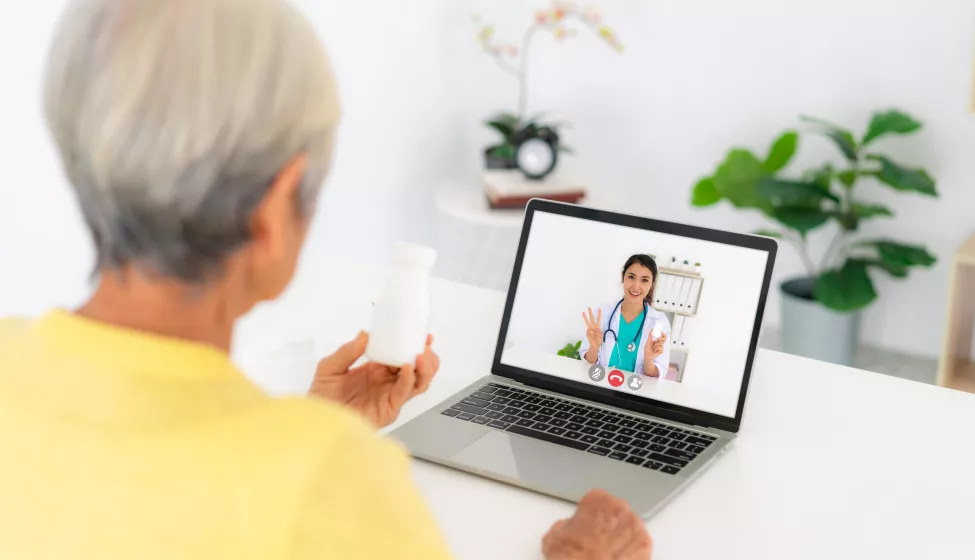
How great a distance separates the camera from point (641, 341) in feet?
4.07

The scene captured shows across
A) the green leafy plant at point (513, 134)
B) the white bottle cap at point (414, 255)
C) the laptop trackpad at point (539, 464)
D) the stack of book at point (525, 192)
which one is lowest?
the laptop trackpad at point (539, 464)

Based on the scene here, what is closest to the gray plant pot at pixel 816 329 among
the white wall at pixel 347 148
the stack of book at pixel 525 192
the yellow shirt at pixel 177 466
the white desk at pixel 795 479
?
the stack of book at pixel 525 192

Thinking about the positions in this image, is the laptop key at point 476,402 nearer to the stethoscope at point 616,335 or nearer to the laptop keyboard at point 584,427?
the laptop keyboard at point 584,427

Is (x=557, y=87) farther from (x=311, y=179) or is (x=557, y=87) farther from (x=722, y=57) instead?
(x=311, y=179)

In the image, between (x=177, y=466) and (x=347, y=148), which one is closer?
(x=177, y=466)

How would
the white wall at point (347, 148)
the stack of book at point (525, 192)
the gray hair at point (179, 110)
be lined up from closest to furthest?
the gray hair at point (179, 110)
the white wall at point (347, 148)
the stack of book at point (525, 192)

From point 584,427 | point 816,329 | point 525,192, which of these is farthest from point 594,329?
point 816,329

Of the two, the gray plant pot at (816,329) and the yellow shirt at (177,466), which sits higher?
the yellow shirt at (177,466)

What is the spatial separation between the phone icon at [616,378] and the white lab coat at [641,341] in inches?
0.6

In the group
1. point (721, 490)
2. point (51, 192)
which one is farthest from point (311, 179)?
point (51, 192)

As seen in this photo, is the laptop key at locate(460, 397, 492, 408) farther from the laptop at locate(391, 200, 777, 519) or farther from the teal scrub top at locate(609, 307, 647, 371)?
the teal scrub top at locate(609, 307, 647, 371)

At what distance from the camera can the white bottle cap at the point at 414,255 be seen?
105 cm

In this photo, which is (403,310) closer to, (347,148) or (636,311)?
(636,311)

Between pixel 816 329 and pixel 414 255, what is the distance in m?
2.25
